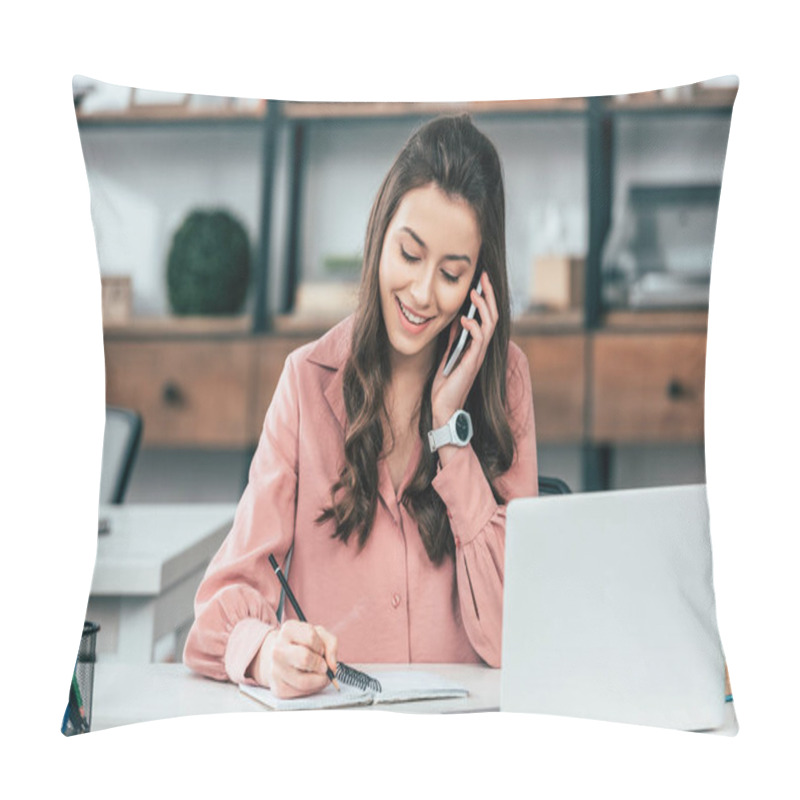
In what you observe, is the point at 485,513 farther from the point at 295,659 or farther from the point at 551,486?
the point at 295,659

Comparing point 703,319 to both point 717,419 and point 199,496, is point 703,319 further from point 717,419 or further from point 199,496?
point 199,496

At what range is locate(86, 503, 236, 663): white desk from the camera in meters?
1.58

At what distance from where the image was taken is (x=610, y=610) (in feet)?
4.94

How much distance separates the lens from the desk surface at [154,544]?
158 cm

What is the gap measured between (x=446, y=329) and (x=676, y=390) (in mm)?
331

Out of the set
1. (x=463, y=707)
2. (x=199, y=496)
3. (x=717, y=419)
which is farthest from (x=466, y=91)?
(x=463, y=707)

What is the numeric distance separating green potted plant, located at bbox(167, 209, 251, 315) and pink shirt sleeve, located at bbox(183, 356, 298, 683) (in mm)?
139

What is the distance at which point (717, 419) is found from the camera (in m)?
1.60

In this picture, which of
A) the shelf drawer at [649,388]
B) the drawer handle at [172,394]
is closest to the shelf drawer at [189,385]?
the drawer handle at [172,394]

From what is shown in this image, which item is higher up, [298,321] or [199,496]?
[298,321]

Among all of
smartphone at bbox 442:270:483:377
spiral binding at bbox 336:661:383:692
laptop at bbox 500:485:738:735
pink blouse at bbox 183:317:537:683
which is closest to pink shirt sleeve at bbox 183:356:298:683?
pink blouse at bbox 183:317:537:683

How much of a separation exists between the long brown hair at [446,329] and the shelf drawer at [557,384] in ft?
0.14

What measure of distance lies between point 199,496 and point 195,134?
517mm

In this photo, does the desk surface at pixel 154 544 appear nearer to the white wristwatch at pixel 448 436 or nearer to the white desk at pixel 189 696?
the white desk at pixel 189 696
